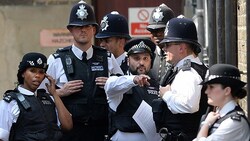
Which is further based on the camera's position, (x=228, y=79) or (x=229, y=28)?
(x=229, y=28)

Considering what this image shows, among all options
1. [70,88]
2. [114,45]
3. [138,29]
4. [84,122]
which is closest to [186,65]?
[70,88]

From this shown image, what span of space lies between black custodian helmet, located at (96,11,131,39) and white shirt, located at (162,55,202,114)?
1899 mm

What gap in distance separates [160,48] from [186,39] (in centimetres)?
133

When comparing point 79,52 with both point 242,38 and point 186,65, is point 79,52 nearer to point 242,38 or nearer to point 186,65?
point 242,38

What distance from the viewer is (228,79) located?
496cm

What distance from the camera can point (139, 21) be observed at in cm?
1370

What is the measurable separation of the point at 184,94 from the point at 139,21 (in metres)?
8.23

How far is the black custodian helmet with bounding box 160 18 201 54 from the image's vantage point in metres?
5.86

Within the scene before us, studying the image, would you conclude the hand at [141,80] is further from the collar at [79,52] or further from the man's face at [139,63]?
the collar at [79,52]

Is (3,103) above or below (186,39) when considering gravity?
below

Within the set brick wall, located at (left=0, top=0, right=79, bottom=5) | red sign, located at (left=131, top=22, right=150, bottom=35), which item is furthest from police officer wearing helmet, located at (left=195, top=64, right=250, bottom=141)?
brick wall, located at (left=0, top=0, right=79, bottom=5)

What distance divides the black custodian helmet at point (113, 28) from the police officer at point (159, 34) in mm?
265

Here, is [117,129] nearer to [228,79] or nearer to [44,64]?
[44,64]

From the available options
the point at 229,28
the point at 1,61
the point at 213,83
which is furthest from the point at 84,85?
the point at 1,61
